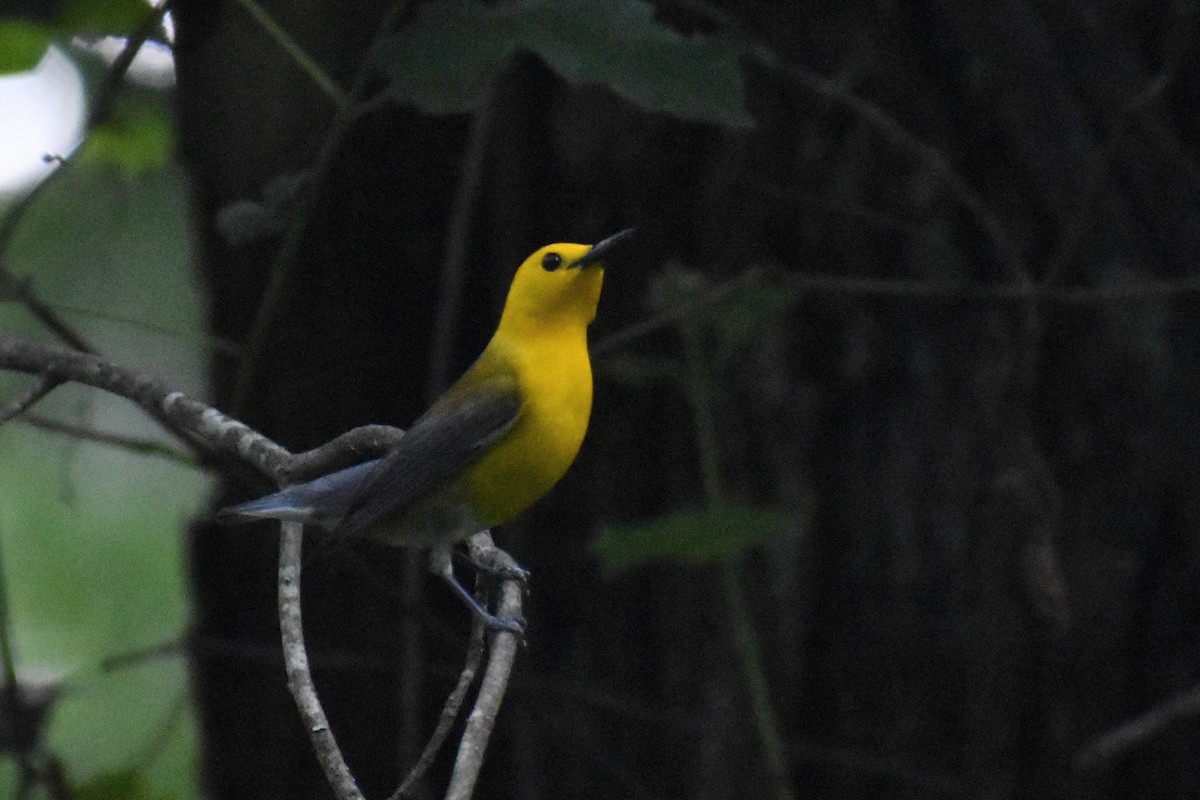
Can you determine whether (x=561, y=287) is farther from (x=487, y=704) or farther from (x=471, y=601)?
(x=487, y=704)

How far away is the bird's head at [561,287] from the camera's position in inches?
127

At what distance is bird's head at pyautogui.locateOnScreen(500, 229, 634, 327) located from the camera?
3.23 metres

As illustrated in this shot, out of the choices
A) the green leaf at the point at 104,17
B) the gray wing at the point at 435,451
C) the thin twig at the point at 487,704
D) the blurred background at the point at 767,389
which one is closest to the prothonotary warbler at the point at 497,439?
the gray wing at the point at 435,451

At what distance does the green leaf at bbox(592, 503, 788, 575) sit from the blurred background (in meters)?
0.02

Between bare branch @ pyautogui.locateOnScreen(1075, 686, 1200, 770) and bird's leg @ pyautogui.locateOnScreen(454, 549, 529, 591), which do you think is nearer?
bird's leg @ pyautogui.locateOnScreen(454, 549, 529, 591)

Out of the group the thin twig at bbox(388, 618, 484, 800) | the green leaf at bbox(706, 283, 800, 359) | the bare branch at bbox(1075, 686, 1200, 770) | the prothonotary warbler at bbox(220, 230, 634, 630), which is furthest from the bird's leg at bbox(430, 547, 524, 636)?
the bare branch at bbox(1075, 686, 1200, 770)

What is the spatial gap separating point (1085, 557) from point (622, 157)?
5.40ft

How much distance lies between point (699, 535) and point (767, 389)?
99cm

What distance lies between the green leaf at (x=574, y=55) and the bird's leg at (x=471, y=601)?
0.91 metres

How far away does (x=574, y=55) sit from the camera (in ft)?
8.87

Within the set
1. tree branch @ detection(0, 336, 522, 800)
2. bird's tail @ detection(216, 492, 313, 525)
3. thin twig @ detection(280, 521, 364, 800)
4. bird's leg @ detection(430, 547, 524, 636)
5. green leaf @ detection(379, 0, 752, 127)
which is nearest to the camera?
thin twig @ detection(280, 521, 364, 800)

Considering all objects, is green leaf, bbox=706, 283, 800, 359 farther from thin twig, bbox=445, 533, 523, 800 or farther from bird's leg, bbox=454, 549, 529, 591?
thin twig, bbox=445, 533, 523, 800

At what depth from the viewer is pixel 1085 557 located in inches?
151

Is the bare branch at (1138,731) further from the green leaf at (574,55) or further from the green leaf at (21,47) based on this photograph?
the green leaf at (21,47)
